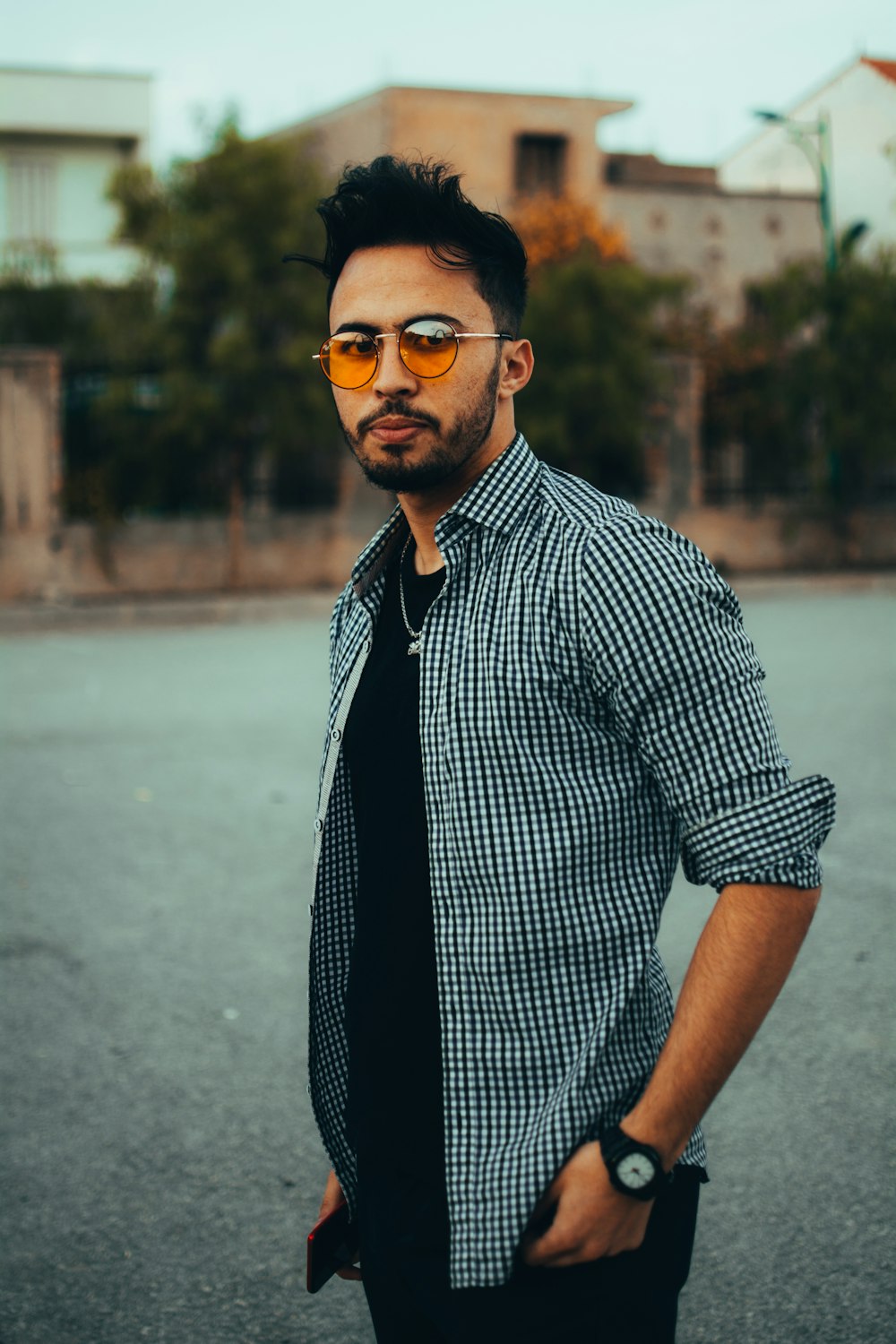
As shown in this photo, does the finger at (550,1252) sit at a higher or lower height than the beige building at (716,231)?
lower

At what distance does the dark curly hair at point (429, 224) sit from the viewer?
1.75 metres

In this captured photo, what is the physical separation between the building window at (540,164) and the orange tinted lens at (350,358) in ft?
96.7

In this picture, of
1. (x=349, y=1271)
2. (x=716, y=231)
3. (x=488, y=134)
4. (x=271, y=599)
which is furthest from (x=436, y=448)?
(x=716, y=231)

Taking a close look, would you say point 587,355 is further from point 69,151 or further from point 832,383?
point 69,151

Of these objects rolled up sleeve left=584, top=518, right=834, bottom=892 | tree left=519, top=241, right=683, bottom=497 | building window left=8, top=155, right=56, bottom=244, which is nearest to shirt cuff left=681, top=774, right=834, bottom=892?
rolled up sleeve left=584, top=518, right=834, bottom=892

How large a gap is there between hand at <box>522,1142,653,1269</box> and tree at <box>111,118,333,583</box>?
19.3m

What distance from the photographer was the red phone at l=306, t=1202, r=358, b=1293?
201 cm

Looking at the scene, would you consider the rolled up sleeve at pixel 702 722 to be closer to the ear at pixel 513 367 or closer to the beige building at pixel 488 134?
the ear at pixel 513 367

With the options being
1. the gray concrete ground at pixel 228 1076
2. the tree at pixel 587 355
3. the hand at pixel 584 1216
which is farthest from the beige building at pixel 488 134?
the hand at pixel 584 1216

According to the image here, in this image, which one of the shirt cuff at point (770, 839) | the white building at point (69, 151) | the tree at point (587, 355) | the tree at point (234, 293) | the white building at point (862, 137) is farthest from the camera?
the white building at point (69, 151)

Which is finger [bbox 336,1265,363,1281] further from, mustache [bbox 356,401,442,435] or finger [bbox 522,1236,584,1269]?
mustache [bbox 356,401,442,435]

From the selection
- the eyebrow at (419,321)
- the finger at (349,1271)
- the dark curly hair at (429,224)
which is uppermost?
the dark curly hair at (429,224)

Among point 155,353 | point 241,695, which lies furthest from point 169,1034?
point 155,353

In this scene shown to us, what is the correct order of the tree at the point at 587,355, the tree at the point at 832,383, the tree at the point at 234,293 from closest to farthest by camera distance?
the tree at the point at 234,293
the tree at the point at 587,355
the tree at the point at 832,383
